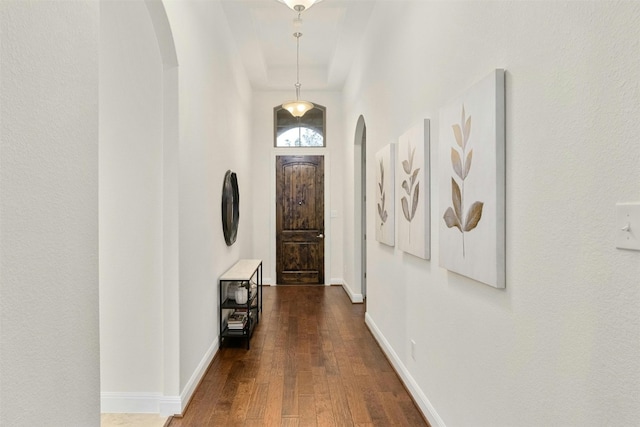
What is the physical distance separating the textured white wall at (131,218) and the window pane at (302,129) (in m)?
4.48

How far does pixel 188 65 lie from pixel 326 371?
8.23 feet

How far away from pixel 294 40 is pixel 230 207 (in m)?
Result: 2.46

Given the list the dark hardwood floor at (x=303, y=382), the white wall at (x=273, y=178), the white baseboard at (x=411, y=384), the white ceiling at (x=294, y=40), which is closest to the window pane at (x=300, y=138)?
the white wall at (x=273, y=178)

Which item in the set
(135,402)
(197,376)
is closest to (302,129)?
(197,376)

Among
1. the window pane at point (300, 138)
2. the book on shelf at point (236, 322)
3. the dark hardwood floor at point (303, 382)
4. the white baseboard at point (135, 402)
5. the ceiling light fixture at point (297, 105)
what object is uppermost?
the ceiling light fixture at point (297, 105)

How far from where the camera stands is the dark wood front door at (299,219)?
6957 mm

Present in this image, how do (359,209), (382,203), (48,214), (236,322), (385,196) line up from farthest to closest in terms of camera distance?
1. (359,209)
2. (236,322)
3. (382,203)
4. (385,196)
5. (48,214)

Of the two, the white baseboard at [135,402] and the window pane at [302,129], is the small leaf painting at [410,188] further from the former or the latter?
the window pane at [302,129]

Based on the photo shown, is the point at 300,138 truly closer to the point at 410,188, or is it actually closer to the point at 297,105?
the point at 297,105

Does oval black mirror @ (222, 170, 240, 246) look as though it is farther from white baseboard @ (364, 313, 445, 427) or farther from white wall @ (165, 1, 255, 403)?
white baseboard @ (364, 313, 445, 427)

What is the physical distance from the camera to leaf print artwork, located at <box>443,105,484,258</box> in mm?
1743

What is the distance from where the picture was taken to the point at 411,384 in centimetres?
275

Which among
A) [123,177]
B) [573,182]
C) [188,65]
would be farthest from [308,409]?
[188,65]

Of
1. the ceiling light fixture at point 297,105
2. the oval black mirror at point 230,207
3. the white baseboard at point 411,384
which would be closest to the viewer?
the white baseboard at point 411,384
